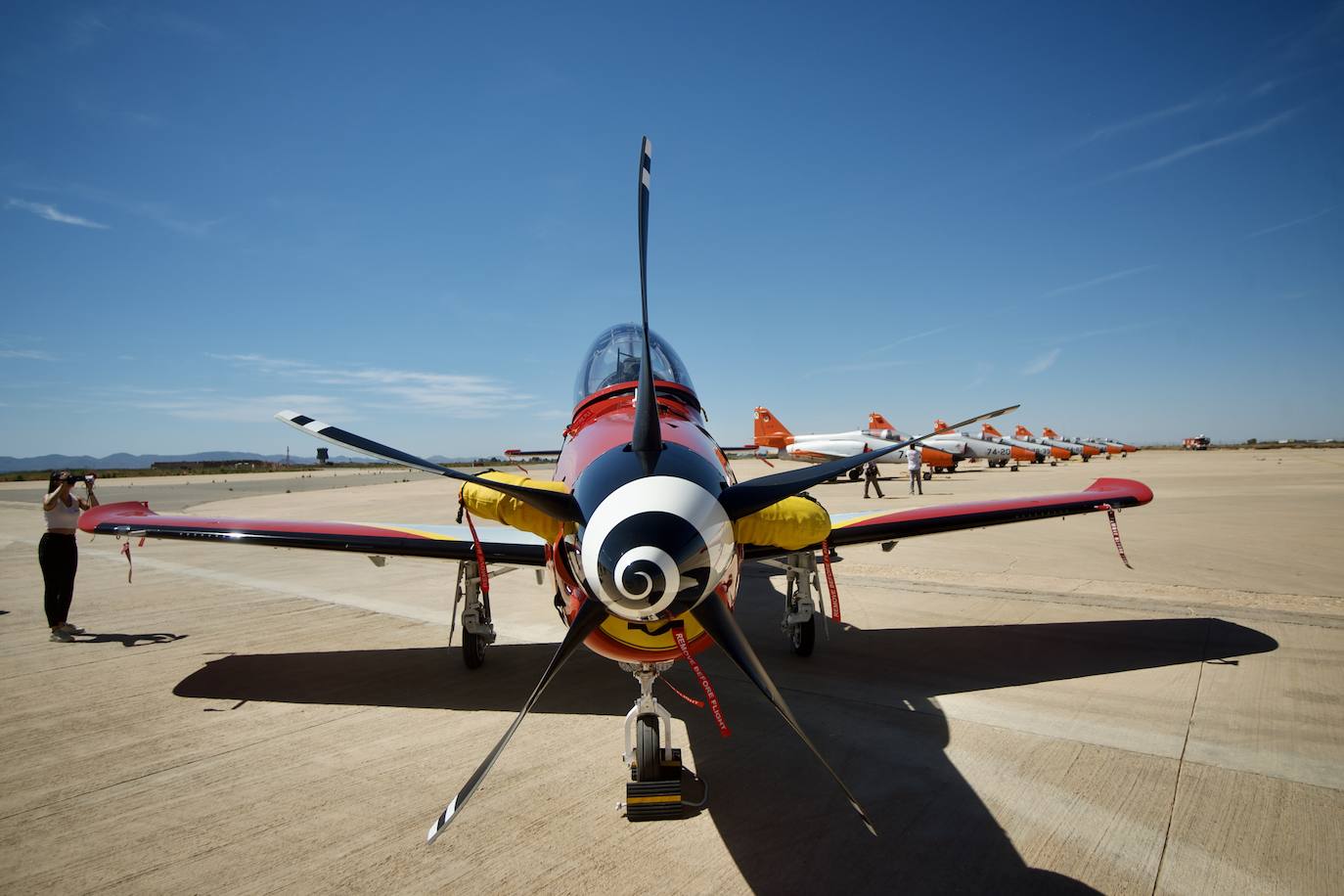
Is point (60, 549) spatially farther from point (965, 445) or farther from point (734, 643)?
point (965, 445)

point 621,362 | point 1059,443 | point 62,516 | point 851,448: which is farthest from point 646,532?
point 1059,443

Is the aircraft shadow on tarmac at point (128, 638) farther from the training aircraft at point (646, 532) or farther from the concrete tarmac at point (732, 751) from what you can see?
the training aircraft at point (646, 532)

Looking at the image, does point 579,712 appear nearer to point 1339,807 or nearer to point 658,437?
point 658,437

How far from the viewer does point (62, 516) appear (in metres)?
7.03

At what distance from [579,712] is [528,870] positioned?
6.49 feet

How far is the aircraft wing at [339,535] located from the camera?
4.76 meters

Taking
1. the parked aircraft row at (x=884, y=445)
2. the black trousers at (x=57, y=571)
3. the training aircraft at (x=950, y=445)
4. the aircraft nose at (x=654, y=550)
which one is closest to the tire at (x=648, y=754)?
the aircraft nose at (x=654, y=550)

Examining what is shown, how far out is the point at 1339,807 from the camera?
3.35 m

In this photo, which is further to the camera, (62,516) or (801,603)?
(62,516)

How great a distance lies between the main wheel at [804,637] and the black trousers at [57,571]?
8.24m

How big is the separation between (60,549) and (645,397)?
8.20m

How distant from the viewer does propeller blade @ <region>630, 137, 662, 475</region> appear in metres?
2.88

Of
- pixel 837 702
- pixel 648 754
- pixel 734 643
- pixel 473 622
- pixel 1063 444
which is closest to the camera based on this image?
pixel 734 643

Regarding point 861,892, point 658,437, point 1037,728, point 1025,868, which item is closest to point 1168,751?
point 1037,728
